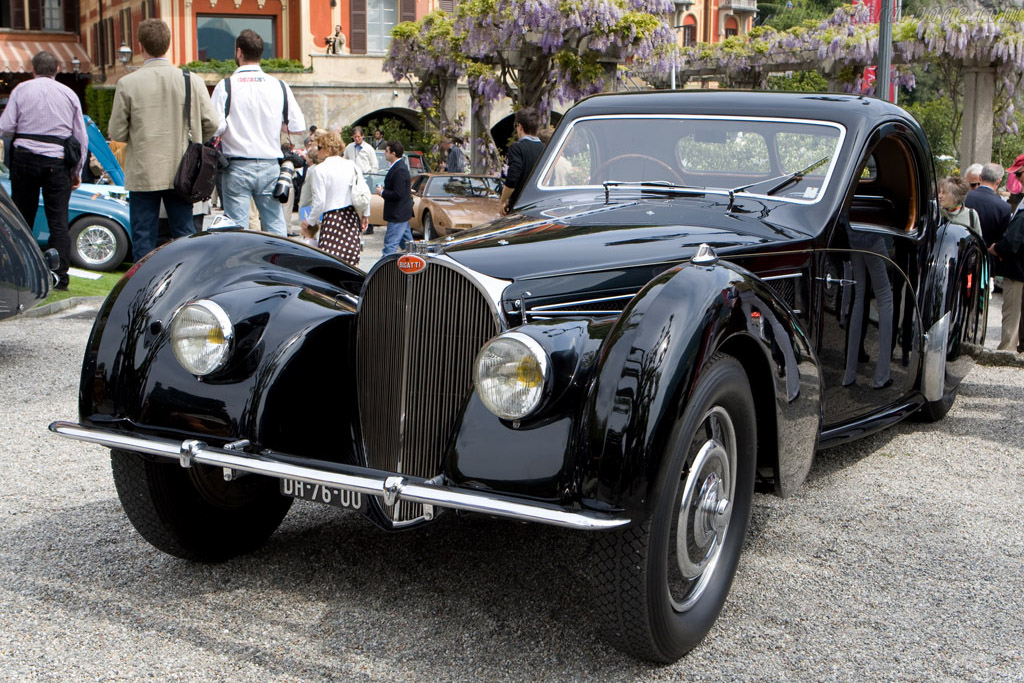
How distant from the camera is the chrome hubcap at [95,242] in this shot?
40.0 ft

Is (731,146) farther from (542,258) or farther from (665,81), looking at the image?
(665,81)

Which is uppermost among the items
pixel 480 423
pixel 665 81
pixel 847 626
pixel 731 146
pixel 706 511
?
pixel 665 81

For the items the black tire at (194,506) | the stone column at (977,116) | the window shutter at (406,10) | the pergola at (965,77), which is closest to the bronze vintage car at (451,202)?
the pergola at (965,77)

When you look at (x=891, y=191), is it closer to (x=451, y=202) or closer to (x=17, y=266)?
(x=17, y=266)

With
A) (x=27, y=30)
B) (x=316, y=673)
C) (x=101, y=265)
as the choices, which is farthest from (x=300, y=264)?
(x=27, y=30)

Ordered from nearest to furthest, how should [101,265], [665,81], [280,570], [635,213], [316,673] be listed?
[316,673]
[280,570]
[635,213]
[101,265]
[665,81]

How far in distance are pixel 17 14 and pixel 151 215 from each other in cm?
4557

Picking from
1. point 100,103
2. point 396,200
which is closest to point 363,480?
point 396,200

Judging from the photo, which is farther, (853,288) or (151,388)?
(853,288)

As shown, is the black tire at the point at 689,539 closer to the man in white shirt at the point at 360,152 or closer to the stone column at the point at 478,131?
the man in white shirt at the point at 360,152

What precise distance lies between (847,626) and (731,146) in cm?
225

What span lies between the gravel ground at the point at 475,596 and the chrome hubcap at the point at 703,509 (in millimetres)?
221

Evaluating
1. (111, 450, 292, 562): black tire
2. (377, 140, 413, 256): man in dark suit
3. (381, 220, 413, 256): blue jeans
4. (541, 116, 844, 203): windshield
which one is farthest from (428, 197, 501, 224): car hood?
(111, 450, 292, 562): black tire

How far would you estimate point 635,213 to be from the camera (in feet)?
14.0
